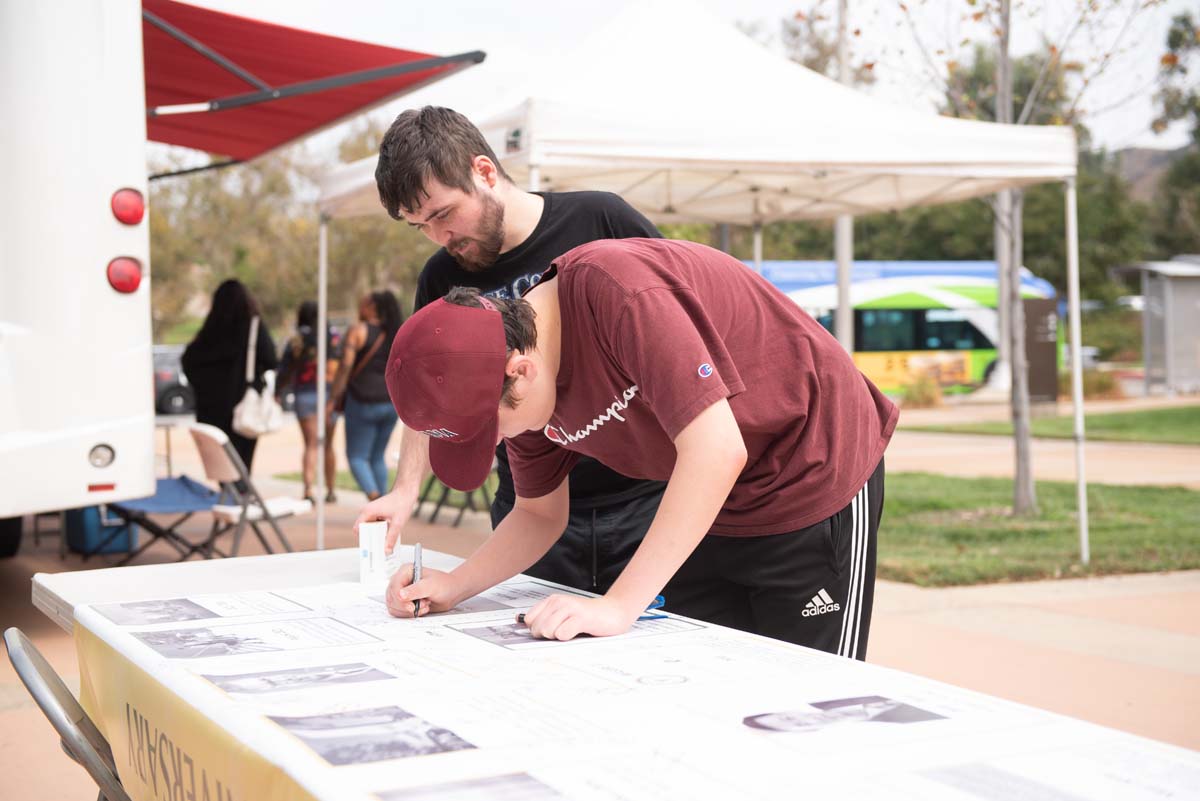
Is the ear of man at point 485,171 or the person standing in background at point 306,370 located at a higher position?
the ear of man at point 485,171

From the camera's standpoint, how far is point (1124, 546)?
750 cm

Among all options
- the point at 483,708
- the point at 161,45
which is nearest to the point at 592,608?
the point at 483,708

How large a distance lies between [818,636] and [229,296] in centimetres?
611

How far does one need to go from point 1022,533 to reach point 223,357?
5.25 meters

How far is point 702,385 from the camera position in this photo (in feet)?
5.91

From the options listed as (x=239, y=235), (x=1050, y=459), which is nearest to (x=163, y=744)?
(x=1050, y=459)

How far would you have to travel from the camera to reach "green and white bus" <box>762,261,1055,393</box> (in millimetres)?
23750

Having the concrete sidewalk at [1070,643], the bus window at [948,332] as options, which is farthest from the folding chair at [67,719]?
the bus window at [948,332]

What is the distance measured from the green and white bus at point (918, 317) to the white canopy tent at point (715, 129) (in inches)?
616

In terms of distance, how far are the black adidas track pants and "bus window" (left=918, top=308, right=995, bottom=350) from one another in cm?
2259

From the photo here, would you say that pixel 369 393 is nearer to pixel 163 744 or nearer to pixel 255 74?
pixel 255 74

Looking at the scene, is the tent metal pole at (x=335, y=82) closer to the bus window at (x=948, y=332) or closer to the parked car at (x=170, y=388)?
the parked car at (x=170, y=388)

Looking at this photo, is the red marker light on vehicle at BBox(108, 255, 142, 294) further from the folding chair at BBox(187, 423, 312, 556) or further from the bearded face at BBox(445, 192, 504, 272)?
the bearded face at BBox(445, 192, 504, 272)

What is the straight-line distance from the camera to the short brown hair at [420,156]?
2.33 m
